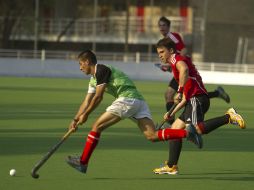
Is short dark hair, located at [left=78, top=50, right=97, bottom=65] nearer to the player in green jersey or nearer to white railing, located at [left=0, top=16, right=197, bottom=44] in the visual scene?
the player in green jersey

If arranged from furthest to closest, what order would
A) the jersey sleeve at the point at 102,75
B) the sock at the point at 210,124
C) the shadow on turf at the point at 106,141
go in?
1. the shadow on turf at the point at 106,141
2. the sock at the point at 210,124
3. the jersey sleeve at the point at 102,75

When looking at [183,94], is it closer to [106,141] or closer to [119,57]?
[106,141]

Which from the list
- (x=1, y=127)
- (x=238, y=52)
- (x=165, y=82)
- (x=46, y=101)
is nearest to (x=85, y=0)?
(x=238, y=52)

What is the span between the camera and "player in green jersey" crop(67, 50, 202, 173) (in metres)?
11.6

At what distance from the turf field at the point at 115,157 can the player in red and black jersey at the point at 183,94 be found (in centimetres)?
33

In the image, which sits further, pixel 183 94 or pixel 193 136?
pixel 183 94

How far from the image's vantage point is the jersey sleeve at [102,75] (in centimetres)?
1155

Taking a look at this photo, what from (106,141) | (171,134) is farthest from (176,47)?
(171,134)

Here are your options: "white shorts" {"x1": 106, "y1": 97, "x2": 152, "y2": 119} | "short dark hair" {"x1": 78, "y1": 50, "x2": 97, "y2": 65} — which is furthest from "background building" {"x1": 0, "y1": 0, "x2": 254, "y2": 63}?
"short dark hair" {"x1": 78, "y1": 50, "x2": 97, "y2": 65}

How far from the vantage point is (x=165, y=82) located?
46.8m

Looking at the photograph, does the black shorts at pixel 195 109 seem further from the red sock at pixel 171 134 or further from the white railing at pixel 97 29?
the white railing at pixel 97 29

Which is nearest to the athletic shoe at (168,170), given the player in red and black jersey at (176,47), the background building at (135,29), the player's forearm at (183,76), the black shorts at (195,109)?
the black shorts at (195,109)

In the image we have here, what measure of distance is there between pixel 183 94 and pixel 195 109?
0.87 feet

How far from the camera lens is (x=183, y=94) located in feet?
42.4
